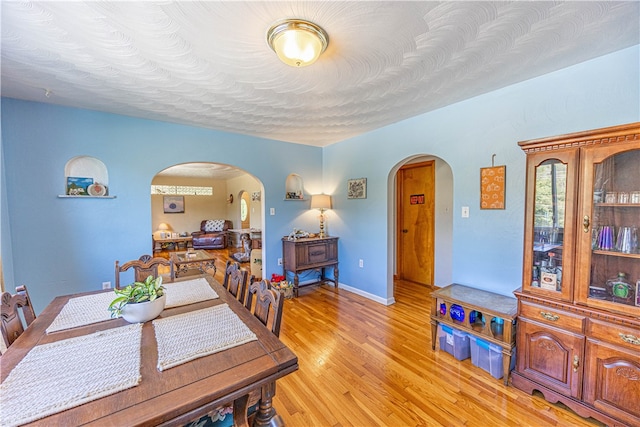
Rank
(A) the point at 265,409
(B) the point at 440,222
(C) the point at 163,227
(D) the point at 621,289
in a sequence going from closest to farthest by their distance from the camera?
(A) the point at 265,409 → (D) the point at 621,289 → (B) the point at 440,222 → (C) the point at 163,227

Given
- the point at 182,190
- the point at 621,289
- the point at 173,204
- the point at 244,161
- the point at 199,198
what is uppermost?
the point at 244,161

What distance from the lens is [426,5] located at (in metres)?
1.36

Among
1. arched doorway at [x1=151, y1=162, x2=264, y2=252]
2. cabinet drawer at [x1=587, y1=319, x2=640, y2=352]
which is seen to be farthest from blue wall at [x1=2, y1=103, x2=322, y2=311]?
arched doorway at [x1=151, y1=162, x2=264, y2=252]

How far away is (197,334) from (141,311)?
0.38m

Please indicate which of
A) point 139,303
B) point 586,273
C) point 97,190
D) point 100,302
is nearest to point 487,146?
point 586,273

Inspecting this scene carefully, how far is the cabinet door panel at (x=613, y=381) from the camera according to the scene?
144cm

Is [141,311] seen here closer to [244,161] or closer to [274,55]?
[274,55]

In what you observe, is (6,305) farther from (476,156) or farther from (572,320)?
(476,156)

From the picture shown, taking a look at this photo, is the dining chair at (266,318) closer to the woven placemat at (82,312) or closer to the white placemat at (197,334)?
the white placemat at (197,334)

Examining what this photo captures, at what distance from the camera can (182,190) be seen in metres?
9.00

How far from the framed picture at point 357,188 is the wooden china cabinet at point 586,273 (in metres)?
2.13

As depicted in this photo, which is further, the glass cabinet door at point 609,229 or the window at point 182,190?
the window at point 182,190

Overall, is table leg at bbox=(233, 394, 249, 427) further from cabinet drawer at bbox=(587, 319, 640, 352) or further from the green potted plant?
cabinet drawer at bbox=(587, 319, 640, 352)

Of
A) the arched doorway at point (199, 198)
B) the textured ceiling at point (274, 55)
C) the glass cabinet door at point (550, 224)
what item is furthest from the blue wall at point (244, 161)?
the arched doorway at point (199, 198)
